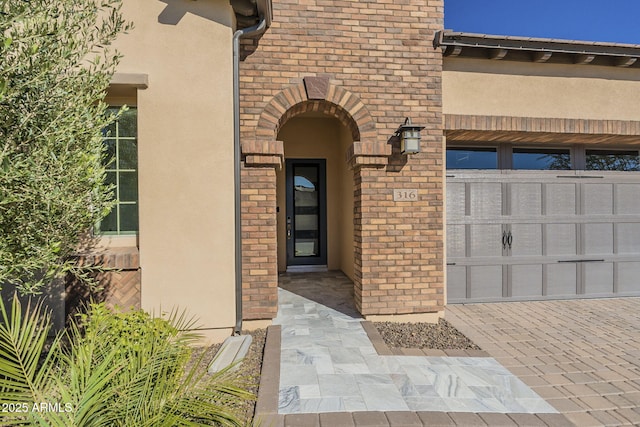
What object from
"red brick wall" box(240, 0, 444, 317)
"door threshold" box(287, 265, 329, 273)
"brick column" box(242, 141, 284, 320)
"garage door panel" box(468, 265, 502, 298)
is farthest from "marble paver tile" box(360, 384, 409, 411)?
"door threshold" box(287, 265, 329, 273)

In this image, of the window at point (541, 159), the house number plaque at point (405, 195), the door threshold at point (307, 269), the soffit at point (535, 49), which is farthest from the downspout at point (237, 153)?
the window at point (541, 159)

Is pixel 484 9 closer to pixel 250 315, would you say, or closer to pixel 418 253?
pixel 418 253

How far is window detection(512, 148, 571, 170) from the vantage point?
5702mm

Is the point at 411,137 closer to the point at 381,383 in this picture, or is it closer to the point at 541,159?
the point at 381,383

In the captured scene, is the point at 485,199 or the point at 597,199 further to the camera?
the point at 597,199

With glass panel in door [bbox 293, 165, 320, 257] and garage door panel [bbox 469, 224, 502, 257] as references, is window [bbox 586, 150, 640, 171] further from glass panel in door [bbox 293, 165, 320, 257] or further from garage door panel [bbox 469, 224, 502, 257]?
glass panel in door [bbox 293, 165, 320, 257]

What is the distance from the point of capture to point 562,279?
5750mm

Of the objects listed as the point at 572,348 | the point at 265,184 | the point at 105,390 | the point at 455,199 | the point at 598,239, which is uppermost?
the point at 265,184

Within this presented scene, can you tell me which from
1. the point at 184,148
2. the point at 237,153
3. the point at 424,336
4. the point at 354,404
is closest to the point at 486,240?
the point at 424,336

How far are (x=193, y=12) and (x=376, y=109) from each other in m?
2.57

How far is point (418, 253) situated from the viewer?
4.50m

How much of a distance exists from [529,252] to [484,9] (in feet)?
26.8

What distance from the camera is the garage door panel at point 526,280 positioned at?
5.60 m

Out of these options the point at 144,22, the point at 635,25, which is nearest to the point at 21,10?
the point at 144,22
